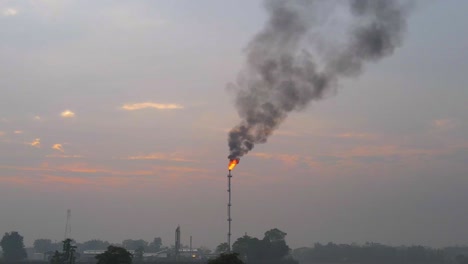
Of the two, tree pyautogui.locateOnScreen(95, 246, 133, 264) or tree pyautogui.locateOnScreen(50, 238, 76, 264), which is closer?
tree pyautogui.locateOnScreen(95, 246, 133, 264)

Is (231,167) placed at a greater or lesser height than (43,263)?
greater

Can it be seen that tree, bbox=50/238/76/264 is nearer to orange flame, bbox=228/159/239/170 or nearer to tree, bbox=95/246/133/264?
tree, bbox=95/246/133/264

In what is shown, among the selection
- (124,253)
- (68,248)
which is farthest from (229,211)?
(68,248)

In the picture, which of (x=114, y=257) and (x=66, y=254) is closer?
(x=114, y=257)

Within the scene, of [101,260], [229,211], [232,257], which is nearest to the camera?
[232,257]

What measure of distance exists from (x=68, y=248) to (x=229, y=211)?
39.0 metres

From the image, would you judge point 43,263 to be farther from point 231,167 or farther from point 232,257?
point 232,257

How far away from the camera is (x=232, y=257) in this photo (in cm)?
8012

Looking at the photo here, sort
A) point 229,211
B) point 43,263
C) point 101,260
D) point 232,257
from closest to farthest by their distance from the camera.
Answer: point 232,257 → point 101,260 → point 229,211 → point 43,263

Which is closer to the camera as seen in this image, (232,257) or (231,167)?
(232,257)

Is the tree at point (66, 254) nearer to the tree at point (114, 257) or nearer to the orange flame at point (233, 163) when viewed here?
the tree at point (114, 257)

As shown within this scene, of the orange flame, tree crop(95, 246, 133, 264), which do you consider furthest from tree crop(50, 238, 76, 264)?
the orange flame

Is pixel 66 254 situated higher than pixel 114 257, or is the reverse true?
pixel 66 254

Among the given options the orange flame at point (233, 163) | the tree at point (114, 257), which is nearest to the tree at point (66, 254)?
the tree at point (114, 257)
